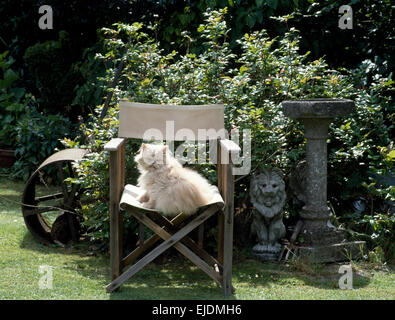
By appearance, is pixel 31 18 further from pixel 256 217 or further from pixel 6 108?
pixel 256 217

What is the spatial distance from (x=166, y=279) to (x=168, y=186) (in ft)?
2.37

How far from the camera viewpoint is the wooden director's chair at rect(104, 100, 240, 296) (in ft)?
10.3

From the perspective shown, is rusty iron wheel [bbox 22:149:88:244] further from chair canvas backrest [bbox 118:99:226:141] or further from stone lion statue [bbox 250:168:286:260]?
stone lion statue [bbox 250:168:286:260]

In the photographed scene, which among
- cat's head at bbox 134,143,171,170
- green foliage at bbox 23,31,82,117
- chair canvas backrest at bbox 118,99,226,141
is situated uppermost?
green foliage at bbox 23,31,82,117

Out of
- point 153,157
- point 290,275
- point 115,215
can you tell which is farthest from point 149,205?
point 290,275

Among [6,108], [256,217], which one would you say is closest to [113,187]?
[256,217]

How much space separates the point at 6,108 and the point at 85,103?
1078mm

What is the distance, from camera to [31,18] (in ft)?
22.9

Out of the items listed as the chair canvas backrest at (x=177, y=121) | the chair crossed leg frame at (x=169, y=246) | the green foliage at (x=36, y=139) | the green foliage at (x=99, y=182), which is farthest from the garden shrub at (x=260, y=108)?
the green foliage at (x=36, y=139)

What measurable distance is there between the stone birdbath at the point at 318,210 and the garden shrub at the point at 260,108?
196 millimetres

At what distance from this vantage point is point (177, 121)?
3.65 m

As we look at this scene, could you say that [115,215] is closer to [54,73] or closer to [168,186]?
[168,186]

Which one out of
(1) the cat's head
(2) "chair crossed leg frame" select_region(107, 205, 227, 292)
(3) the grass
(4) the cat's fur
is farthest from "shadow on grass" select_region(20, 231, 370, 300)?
(1) the cat's head

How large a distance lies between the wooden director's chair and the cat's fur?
7 cm
